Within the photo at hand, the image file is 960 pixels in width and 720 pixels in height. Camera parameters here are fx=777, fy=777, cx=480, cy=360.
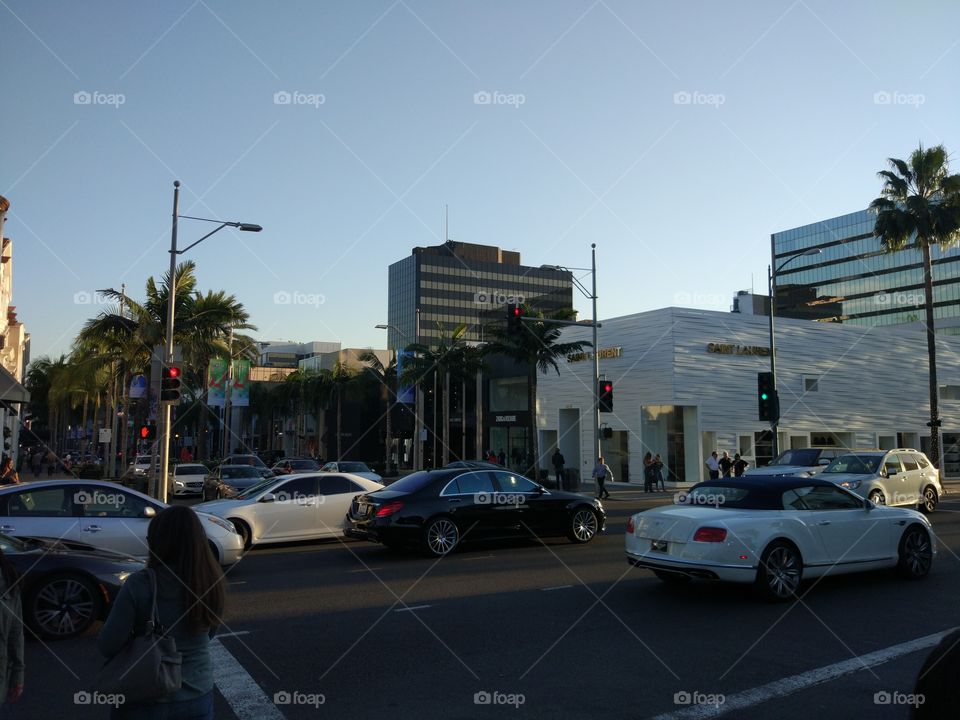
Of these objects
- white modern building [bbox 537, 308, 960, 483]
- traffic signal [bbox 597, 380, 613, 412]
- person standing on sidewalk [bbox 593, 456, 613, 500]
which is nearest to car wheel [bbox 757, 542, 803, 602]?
traffic signal [bbox 597, 380, 613, 412]

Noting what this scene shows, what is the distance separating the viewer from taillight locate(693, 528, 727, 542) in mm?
9055

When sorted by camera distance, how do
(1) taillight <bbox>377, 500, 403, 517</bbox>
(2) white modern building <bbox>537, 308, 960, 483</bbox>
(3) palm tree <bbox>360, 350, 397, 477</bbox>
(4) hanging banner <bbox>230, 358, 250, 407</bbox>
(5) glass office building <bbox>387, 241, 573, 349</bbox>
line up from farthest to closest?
1. (5) glass office building <bbox>387, 241, 573, 349</bbox>
2. (3) palm tree <bbox>360, 350, 397, 477</bbox>
3. (2) white modern building <bbox>537, 308, 960, 483</bbox>
4. (4) hanging banner <bbox>230, 358, 250, 407</bbox>
5. (1) taillight <bbox>377, 500, 403, 517</bbox>

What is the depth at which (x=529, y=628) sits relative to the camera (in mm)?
8133

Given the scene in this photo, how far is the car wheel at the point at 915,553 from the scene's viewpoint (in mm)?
10773

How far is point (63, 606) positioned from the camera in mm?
7871

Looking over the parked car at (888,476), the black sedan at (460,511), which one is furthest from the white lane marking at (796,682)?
the parked car at (888,476)

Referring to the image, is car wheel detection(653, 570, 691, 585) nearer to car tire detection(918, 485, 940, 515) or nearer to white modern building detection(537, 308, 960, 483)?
car tire detection(918, 485, 940, 515)

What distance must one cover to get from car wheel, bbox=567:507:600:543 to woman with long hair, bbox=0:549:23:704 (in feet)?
39.1

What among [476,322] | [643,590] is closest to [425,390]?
[643,590]

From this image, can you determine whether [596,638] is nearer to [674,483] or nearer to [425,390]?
[674,483]

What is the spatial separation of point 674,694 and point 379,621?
360cm

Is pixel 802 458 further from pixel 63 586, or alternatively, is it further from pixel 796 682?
pixel 63 586

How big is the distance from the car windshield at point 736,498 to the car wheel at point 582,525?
4.68 m

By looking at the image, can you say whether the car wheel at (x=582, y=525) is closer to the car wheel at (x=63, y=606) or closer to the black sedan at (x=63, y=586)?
the black sedan at (x=63, y=586)
